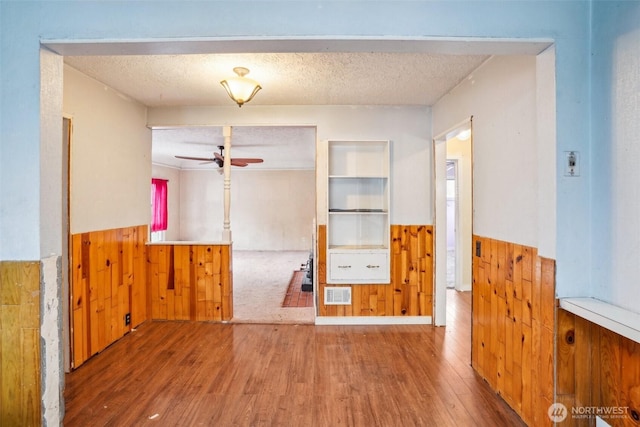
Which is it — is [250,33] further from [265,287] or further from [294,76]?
[265,287]

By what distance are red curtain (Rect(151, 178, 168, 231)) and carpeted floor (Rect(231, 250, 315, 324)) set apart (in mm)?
1935

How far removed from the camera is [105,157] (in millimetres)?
2908

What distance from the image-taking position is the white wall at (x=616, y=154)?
4.36 feet

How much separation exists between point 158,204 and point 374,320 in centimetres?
628

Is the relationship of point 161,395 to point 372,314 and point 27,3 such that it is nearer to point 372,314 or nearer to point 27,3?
point 372,314

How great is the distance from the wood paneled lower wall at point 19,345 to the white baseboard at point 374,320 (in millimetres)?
2379

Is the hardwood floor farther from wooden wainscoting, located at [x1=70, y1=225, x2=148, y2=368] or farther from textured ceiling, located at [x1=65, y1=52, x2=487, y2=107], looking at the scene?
textured ceiling, located at [x1=65, y1=52, x2=487, y2=107]

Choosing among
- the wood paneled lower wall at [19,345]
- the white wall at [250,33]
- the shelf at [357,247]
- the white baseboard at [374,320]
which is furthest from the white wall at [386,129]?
the wood paneled lower wall at [19,345]

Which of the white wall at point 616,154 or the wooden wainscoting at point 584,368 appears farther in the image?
the wooden wainscoting at point 584,368

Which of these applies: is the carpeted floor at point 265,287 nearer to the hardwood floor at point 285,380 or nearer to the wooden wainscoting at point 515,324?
the hardwood floor at point 285,380

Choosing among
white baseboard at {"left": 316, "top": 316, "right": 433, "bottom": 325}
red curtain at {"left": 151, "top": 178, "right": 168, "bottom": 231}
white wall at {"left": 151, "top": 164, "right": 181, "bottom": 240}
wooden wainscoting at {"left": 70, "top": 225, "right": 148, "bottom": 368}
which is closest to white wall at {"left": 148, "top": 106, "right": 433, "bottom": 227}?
white baseboard at {"left": 316, "top": 316, "right": 433, "bottom": 325}

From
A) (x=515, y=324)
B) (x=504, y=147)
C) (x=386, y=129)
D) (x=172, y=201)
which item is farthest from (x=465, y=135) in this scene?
(x=172, y=201)

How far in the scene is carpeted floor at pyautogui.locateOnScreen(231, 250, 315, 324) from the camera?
12.1 feet

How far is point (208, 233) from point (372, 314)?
646 cm
